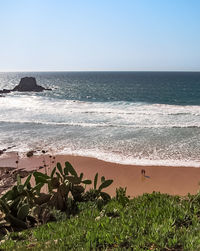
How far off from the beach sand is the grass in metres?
4.50

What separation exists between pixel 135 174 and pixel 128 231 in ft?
26.4

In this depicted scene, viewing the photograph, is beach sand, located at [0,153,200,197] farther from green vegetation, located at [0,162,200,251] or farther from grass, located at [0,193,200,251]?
grass, located at [0,193,200,251]

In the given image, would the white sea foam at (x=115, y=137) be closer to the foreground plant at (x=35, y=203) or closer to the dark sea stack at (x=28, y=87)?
the foreground plant at (x=35, y=203)

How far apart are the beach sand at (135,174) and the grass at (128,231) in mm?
4495

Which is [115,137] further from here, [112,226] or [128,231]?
[128,231]

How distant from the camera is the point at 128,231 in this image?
4348mm

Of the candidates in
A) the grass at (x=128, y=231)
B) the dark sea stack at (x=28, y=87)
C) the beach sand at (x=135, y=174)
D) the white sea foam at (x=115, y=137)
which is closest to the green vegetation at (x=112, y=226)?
the grass at (x=128, y=231)

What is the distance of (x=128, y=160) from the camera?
1443 cm

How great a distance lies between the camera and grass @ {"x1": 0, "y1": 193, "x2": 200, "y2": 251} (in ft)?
13.1

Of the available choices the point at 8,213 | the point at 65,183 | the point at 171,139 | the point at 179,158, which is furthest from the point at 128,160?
the point at 8,213

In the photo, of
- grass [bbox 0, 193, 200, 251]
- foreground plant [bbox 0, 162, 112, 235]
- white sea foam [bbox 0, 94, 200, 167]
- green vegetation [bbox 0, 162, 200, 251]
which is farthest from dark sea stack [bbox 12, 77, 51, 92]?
grass [bbox 0, 193, 200, 251]

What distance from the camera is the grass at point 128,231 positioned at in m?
3.98

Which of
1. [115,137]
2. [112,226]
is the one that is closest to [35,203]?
[112,226]

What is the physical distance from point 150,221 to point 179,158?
34.5 feet
